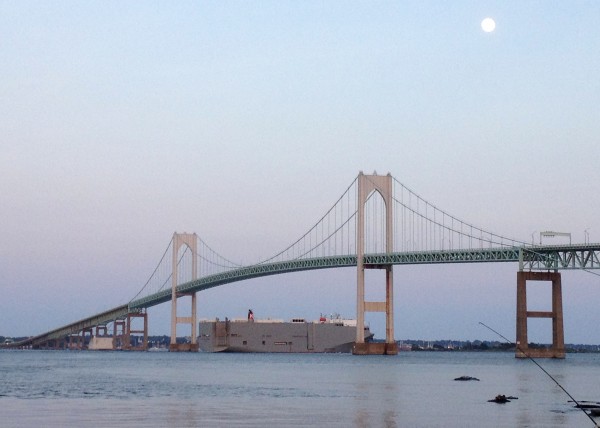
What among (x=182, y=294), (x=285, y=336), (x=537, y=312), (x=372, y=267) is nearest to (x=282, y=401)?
(x=537, y=312)

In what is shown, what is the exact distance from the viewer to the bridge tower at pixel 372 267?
89312 mm

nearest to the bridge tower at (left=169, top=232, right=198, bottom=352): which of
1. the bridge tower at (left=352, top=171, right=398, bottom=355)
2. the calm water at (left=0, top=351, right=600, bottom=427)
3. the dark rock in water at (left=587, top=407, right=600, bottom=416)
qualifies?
the bridge tower at (left=352, top=171, right=398, bottom=355)

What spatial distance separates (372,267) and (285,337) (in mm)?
47491

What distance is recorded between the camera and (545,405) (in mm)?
38750

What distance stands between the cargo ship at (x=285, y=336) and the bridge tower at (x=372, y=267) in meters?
37.7

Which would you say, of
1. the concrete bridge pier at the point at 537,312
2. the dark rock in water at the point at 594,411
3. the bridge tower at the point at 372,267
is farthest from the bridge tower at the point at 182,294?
the dark rock in water at the point at 594,411

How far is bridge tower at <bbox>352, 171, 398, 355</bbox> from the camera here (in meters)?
89.3

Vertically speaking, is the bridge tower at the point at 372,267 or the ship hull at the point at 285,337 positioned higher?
the bridge tower at the point at 372,267

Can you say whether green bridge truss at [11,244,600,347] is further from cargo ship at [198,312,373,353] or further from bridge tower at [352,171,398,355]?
cargo ship at [198,312,373,353]

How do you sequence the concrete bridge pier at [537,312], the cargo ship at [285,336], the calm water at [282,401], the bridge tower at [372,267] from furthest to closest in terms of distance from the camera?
the cargo ship at [285,336], the bridge tower at [372,267], the concrete bridge pier at [537,312], the calm water at [282,401]

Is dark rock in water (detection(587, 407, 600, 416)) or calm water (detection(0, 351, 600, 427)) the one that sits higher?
dark rock in water (detection(587, 407, 600, 416))

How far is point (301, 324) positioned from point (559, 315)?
5849cm

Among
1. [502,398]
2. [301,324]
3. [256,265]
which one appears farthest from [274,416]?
[301,324]

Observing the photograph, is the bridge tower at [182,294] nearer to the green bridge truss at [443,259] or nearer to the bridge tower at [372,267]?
the green bridge truss at [443,259]
